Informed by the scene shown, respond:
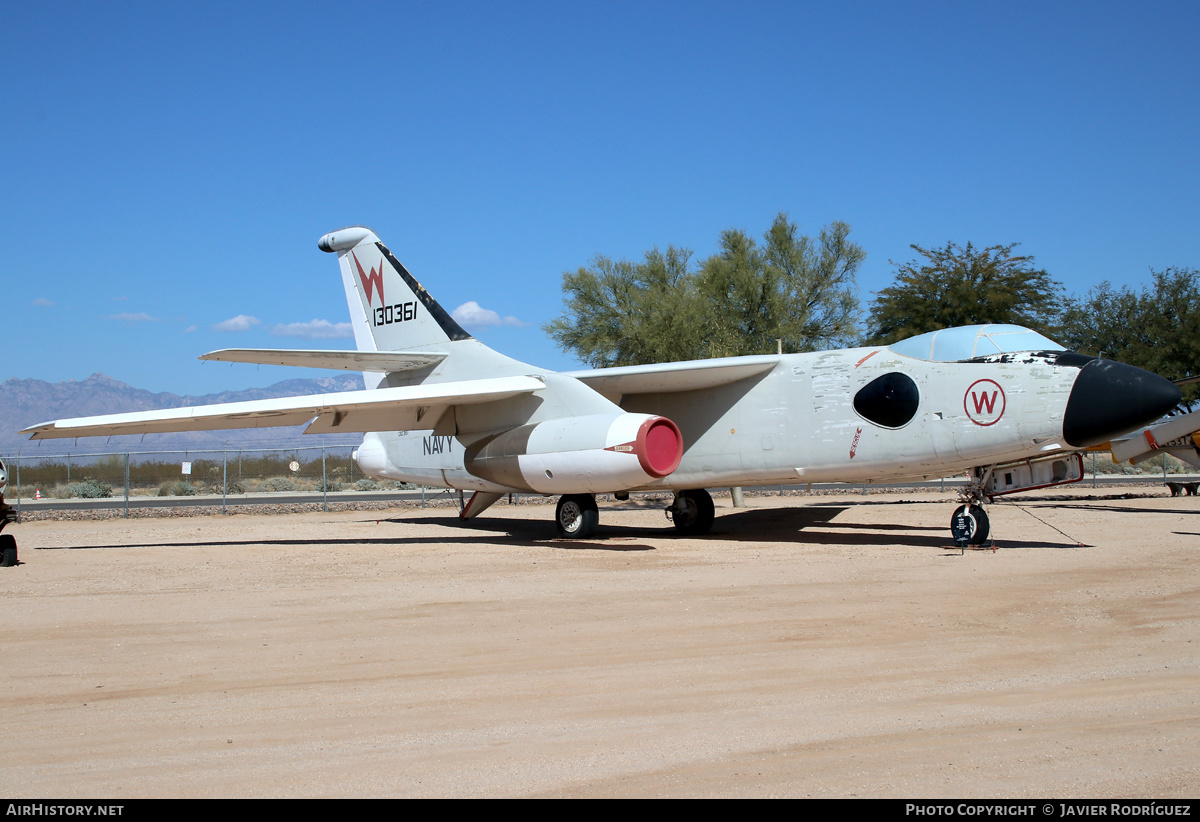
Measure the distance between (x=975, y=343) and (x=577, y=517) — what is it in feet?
20.8

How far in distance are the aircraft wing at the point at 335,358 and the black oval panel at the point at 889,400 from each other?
7344 mm

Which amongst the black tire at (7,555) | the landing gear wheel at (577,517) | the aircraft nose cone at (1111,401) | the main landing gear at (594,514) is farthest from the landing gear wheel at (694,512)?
the black tire at (7,555)

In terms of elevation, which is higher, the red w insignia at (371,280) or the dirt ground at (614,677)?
the red w insignia at (371,280)

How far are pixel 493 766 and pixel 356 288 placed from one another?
1467cm

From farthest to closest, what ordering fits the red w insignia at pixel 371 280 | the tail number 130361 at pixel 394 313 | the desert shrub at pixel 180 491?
the desert shrub at pixel 180 491, the red w insignia at pixel 371 280, the tail number 130361 at pixel 394 313

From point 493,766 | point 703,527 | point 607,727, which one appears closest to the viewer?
point 493,766

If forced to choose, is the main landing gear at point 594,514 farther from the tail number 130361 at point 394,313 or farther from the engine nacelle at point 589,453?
the tail number 130361 at point 394,313

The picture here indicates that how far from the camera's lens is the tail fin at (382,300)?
1616 cm

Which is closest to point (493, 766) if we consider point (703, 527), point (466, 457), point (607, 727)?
point (607, 727)

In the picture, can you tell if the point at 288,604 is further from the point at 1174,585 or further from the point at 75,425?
the point at 1174,585

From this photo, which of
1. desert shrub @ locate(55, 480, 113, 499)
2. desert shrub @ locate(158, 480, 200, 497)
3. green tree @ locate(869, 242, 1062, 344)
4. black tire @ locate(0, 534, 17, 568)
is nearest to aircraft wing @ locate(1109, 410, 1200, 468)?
green tree @ locate(869, 242, 1062, 344)

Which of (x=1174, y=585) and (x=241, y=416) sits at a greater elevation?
(x=241, y=416)

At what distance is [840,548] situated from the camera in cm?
1227

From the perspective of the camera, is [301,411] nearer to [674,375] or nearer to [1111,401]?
[674,375]
